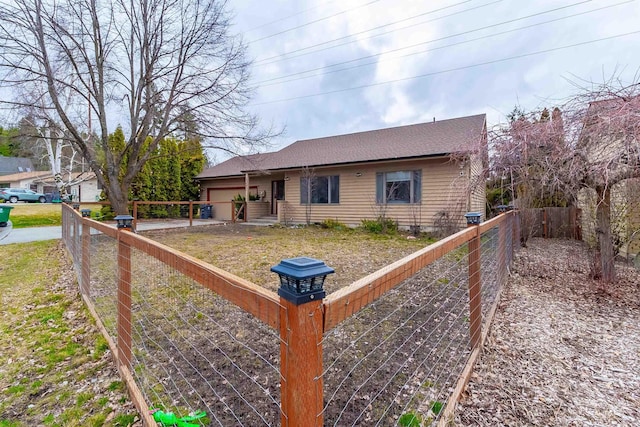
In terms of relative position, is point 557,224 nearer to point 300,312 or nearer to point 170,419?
point 170,419

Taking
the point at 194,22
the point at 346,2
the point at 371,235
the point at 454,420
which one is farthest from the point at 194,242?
the point at 346,2

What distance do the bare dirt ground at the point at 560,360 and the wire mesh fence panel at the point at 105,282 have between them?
3.49 meters

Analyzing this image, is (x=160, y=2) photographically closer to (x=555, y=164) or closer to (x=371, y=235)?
(x=371, y=235)

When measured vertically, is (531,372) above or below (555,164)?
below

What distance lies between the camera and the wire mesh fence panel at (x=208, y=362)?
2150 millimetres

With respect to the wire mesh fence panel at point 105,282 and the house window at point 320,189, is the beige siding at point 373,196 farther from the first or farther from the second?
the wire mesh fence panel at point 105,282

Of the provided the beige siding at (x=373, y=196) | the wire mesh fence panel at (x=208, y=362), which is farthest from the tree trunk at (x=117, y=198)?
the wire mesh fence panel at (x=208, y=362)

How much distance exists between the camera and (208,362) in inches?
105

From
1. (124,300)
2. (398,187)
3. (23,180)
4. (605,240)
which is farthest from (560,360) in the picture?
(23,180)

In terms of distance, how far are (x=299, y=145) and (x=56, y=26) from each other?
414 inches

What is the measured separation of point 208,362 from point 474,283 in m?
2.44

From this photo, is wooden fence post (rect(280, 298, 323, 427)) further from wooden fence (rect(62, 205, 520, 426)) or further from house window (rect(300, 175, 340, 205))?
house window (rect(300, 175, 340, 205))

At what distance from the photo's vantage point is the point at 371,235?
34.1ft

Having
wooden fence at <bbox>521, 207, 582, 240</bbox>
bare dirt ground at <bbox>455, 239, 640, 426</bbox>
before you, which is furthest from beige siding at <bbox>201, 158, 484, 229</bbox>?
bare dirt ground at <bbox>455, 239, 640, 426</bbox>
